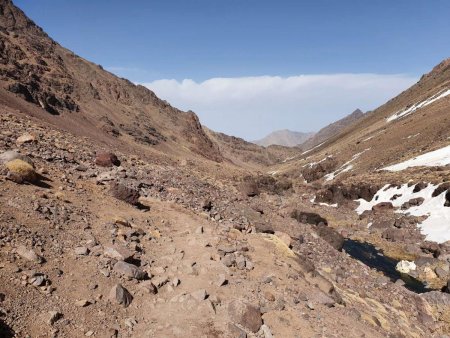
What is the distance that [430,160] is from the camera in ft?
210

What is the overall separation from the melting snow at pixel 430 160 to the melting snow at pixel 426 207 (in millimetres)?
13473

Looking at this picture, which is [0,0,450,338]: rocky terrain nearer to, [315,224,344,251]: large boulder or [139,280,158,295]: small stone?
[139,280,158,295]: small stone

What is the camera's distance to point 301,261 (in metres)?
18.5

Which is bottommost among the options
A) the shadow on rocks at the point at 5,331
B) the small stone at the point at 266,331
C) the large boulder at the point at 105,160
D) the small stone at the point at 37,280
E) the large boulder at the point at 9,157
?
the small stone at the point at 266,331

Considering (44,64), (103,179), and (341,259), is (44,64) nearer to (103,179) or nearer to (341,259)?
(103,179)

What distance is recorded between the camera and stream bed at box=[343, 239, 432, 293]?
27.6 m

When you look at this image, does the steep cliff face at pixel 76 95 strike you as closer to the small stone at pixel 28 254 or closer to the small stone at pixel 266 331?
the small stone at pixel 28 254

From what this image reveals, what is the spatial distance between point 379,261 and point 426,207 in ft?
44.5

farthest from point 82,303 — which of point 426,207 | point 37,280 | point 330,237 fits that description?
point 426,207

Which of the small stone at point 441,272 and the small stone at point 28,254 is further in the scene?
the small stone at point 441,272

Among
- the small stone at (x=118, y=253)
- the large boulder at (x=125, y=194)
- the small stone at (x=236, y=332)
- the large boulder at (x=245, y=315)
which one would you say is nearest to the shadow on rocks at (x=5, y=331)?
the small stone at (x=118, y=253)

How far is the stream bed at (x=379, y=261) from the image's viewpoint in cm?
2757

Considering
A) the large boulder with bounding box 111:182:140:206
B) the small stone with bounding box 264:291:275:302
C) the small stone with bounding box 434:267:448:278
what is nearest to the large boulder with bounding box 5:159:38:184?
the large boulder with bounding box 111:182:140:206

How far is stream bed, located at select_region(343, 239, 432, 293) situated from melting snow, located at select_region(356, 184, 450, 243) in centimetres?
583
